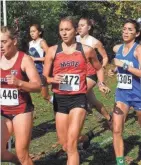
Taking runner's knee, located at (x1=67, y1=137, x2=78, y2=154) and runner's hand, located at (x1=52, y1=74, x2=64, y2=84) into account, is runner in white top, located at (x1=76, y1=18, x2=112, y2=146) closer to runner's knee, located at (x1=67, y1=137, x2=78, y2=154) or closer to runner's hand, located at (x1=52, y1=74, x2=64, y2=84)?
runner's hand, located at (x1=52, y1=74, x2=64, y2=84)

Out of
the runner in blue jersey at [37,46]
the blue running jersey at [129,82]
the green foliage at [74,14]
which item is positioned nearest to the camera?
the blue running jersey at [129,82]

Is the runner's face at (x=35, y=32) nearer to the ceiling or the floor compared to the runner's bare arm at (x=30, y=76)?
nearer to the ceiling


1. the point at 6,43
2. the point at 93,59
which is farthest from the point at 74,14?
the point at 6,43

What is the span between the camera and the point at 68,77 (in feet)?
17.5

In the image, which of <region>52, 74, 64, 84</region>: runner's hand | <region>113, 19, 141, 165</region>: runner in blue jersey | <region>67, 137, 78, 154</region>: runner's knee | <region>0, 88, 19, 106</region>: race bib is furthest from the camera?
<region>113, 19, 141, 165</region>: runner in blue jersey

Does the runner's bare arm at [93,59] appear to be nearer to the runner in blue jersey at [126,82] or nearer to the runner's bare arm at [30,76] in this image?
the runner in blue jersey at [126,82]

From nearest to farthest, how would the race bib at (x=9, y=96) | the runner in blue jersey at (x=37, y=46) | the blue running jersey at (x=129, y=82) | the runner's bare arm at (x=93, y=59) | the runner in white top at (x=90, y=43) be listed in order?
1. the race bib at (x=9, y=96)
2. the runner's bare arm at (x=93, y=59)
3. the blue running jersey at (x=129, y=82)
4. the runner in white top at (x=90, y=43)
5. the runner in blue jersey at (x=37, y=46)

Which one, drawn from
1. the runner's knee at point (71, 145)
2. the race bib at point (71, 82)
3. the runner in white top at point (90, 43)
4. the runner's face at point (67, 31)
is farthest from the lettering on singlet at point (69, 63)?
the runner in white top at point (90, 43)

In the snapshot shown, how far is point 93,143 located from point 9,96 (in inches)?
105

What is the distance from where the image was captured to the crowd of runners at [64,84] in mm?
4855

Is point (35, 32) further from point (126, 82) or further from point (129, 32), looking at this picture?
point (126, 82)

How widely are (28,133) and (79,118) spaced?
0.66 metres

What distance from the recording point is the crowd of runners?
4.86m

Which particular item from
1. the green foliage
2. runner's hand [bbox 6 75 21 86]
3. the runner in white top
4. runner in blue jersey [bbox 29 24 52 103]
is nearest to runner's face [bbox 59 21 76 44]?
runner's hand [bbox 6 75 21 86]
